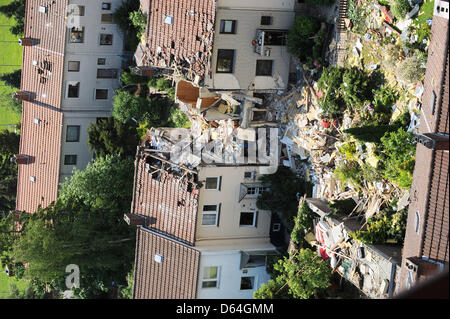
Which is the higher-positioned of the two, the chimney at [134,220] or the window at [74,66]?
the window at [74,66]

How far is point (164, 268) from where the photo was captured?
38594 mm

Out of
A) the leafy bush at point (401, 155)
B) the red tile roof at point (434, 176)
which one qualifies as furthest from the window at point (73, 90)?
the red tile roof at point (434, 176)

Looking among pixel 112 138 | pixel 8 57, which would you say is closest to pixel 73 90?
pixel 112 138

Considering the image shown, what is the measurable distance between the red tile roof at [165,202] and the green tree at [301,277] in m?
4.52

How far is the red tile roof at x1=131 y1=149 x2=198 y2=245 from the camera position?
37.5m

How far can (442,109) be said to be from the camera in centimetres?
2605

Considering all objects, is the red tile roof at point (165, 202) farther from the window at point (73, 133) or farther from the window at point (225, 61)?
the window at point (73, 133)

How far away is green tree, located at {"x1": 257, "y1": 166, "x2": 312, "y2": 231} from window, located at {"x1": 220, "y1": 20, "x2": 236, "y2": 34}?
6.51 meters

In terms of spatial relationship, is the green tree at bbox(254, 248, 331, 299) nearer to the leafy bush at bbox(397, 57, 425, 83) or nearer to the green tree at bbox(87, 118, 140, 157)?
the leafy bush at bbox(397, 57, 425, 83)

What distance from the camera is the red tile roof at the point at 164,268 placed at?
37500mm

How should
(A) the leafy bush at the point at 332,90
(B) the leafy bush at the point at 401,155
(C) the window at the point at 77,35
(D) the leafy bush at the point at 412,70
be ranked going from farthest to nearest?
(C) the window at the point at 77,35, (A) the leafy bush at the point at 332,90, (D) the leafy bush at the point at 412,70, (B) the leafy bush at the point at 401,155

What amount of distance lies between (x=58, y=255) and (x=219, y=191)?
28.0ft

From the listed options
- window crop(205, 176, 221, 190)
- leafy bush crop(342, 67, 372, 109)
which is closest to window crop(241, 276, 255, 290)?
window crop(205, 176, 221, 190)

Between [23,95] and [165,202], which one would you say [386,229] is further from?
[23,95]
